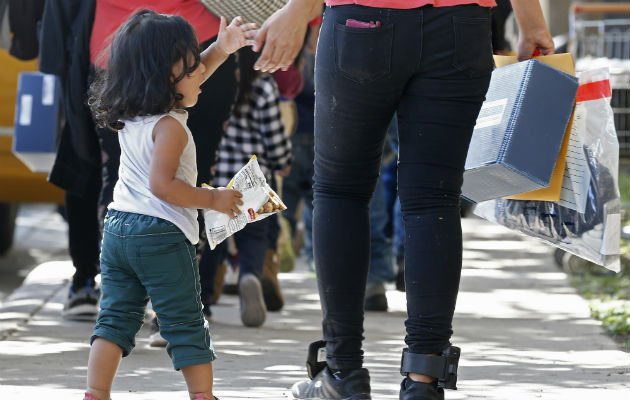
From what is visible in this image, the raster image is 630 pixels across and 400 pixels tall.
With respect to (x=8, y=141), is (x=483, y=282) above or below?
below

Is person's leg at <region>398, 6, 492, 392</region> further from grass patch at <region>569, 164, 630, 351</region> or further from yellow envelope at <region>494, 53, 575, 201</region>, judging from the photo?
grass patch at <region>569, 164, 630, 351</region>

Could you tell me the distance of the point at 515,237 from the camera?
1080 cm

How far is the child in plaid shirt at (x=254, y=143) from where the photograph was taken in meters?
6.16

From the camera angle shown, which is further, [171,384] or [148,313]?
[148,313]

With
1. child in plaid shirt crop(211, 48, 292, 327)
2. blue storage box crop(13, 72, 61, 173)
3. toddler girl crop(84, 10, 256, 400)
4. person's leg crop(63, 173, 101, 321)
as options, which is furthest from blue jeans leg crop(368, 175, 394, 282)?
toddler girl crop(84, 10, 256, 400)

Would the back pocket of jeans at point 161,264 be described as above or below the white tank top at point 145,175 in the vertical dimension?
Result: below

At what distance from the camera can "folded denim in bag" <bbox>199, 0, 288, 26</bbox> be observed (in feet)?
15.5

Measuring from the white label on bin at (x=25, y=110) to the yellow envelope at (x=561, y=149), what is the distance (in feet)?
8.29

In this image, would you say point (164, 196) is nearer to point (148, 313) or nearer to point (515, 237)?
point (148, 313)

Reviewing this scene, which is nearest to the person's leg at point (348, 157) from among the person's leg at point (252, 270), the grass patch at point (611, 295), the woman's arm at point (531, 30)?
the woman's arm at point (531, 30)

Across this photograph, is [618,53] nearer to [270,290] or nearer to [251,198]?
[270,290]

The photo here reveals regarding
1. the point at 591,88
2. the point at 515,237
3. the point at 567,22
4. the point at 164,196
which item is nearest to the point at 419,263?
the point at 164,196

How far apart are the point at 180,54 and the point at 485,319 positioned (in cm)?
307

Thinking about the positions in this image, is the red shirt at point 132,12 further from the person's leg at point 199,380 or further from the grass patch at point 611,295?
the grass patch at point 611,295
